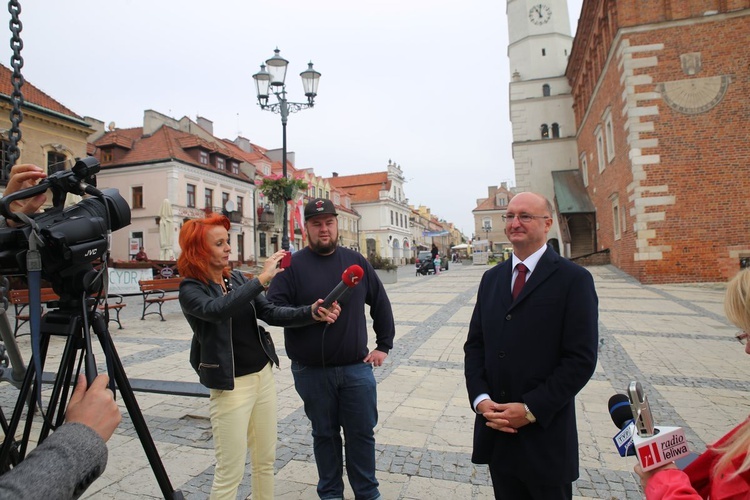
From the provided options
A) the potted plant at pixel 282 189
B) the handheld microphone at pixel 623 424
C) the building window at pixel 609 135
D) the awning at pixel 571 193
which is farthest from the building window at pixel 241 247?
the handheld microphone at pixel 623 424

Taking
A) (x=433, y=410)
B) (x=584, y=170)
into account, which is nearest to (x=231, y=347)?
(x=433, y=410)

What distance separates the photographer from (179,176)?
30703mm

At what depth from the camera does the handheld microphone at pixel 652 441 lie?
123cm

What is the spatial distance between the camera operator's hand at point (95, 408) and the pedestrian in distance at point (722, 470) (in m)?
1.48

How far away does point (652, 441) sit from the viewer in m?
1.24

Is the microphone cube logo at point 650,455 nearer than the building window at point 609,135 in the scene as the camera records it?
Yes

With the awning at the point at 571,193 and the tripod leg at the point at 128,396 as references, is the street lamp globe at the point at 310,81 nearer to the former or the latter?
the tripod leg at the point at 128,396

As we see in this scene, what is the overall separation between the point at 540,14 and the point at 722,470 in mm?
38321

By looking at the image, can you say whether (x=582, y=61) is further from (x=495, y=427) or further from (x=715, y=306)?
(x=495, y=427)

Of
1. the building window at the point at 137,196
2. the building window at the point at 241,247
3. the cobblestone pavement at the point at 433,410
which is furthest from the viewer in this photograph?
the building window at the point at 241,247

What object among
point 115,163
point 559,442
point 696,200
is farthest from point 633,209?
point 115,163

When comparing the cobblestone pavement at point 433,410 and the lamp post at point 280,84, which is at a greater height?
the lamp post at point 280,84

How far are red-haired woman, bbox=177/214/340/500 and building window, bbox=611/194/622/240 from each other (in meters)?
19.2

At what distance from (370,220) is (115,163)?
36959 mm
